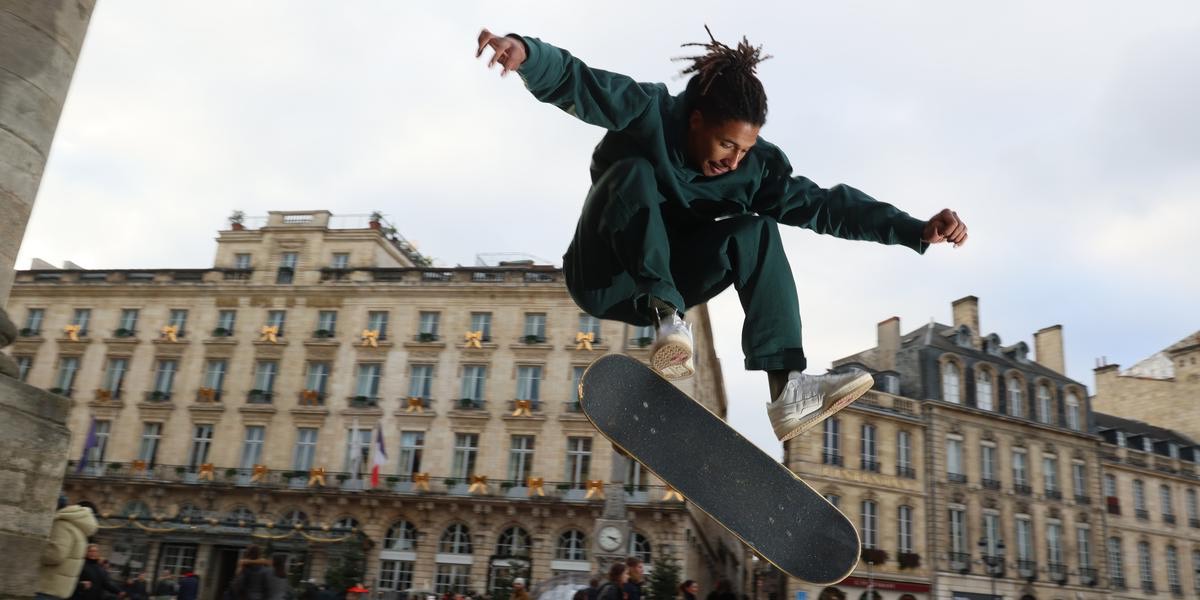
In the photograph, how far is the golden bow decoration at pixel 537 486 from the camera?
41188 millimetres

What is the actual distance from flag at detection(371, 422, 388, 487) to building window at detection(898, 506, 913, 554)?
2374cm

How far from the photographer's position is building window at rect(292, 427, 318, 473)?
44312mm

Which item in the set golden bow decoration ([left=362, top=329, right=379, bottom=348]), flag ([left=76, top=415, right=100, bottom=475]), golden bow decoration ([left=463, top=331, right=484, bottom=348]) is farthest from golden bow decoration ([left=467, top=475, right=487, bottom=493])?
flag ([left=76, top=415, right=100, bottom=475])

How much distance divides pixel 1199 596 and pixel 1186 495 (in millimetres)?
5458

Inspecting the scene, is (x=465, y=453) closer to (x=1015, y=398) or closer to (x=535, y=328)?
(x=535, y=328)

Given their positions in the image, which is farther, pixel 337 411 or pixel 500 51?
pixel 337 411

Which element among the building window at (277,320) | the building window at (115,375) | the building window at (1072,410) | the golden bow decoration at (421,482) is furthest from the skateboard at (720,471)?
the building window at (115,375)

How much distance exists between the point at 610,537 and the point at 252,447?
29569mm

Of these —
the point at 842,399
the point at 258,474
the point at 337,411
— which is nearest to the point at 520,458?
the point at 337,411

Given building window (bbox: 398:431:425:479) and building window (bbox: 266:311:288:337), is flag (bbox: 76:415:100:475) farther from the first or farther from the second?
building window (bbox: 398:431:425:479)

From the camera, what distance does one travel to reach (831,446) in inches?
1614

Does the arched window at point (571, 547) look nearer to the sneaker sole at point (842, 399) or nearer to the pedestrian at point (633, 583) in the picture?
the pedestrian at point (633, 583)

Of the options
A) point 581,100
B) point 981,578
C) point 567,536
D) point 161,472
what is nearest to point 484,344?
point 567,536

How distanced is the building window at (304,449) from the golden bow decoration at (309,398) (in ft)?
4.05
